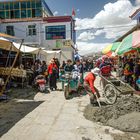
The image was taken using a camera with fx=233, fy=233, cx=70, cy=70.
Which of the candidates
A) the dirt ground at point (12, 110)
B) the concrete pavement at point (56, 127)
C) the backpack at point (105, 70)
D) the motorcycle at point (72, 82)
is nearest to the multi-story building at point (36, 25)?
the motorcycle at point (72, 82)

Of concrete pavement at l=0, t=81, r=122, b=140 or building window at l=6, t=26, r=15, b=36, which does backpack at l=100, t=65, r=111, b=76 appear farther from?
building window at l=6, t=26, r=15, b=36

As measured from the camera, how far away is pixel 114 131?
585 cm

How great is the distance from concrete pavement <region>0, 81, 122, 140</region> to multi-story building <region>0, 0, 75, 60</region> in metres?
24.8

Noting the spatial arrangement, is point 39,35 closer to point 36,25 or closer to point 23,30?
point 36,25

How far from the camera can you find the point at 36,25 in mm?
33219

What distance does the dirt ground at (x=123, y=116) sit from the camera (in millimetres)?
5760

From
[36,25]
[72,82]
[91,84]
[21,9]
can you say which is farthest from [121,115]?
[21,9]

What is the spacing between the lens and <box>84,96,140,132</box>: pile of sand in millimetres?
6027

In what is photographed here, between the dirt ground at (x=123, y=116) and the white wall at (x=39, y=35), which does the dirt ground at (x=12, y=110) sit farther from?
the white wall at (x=39, y=35)

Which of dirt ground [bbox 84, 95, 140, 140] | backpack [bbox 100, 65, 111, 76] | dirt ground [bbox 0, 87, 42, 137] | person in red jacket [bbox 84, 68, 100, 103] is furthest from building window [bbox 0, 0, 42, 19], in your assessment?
dirt ground [bbox 84, 95, 140, 140]

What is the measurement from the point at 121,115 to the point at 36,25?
28.3 meters

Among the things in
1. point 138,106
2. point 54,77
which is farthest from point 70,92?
point 138,106

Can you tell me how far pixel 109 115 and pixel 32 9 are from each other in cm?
3036

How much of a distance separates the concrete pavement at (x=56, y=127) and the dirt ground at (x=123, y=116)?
23cm
